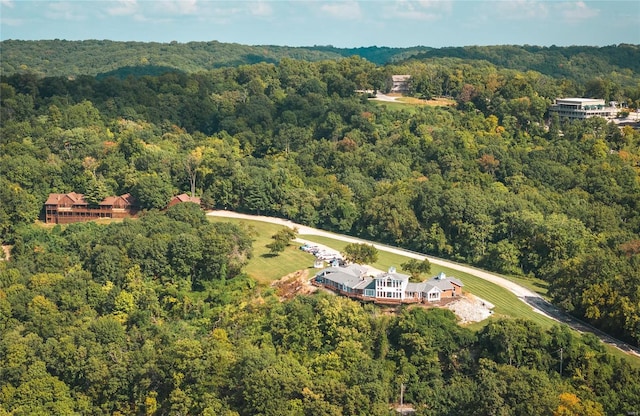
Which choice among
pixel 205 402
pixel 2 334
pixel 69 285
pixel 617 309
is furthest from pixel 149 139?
pixel 617 309

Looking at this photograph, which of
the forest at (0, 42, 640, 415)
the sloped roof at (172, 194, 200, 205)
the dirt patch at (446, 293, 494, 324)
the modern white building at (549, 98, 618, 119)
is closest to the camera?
the forest at (0, 42, 640, 415)

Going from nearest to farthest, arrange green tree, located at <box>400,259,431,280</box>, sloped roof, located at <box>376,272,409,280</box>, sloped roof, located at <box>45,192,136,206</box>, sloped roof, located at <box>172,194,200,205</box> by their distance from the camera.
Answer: sloped roof, located at <box>376,272,409,280</box> → green tree, located at <box>400,259,431,280</box> → sloped roof, located at <box>45,192,136,206</box> → sloped roof, located at <box>172,194,200,205</box>

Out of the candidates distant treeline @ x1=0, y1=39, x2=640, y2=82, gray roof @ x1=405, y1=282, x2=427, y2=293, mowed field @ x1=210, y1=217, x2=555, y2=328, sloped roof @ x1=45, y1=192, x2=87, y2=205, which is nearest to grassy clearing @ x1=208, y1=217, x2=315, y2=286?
mowed field @ x1=210, y1=217, x2=555, y2=328

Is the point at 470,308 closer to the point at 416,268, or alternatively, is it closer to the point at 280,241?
the point at 416,268

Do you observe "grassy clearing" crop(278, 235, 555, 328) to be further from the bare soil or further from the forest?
the forest

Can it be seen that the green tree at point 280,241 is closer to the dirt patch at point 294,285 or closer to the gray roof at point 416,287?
the dirt patch at point 294,285

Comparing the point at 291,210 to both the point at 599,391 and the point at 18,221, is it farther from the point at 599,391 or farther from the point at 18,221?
the point at 599,391
